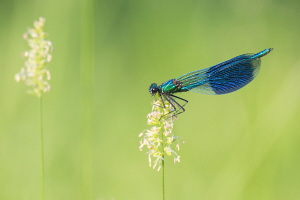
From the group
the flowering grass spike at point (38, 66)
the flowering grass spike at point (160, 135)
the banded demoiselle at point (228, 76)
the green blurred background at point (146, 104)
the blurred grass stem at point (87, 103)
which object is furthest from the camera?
the green blurred background at point (146, 104)

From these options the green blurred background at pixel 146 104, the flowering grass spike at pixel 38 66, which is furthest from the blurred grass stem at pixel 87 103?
the flowering grass spike at pixel 38 66

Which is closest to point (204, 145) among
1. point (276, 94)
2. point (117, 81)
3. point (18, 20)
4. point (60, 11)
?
point (276, 94)

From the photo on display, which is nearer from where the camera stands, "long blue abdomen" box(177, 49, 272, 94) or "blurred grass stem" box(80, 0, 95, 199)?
"blurred grass stem" box(80, 0, 95, 199)

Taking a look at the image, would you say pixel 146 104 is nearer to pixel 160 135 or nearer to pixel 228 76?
pixel 228 76

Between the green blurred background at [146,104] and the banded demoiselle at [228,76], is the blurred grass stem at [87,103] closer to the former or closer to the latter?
the green blurred background at [146,104]

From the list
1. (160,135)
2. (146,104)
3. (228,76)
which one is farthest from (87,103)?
(146,104)

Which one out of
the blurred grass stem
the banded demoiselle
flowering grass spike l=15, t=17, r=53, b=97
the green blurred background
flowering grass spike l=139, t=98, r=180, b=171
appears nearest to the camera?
flowering grass spike l=139, t=98, r=180, b=171

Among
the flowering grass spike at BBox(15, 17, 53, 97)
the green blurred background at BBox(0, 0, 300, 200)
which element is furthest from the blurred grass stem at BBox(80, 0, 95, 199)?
the flowering grass spike at BBox(15, 17, 53, 97)

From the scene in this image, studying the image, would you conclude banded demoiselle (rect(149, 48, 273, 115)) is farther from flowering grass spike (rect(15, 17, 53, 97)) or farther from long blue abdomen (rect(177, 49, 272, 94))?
flowering grass spike (rect(15, 17, 53, 97))
